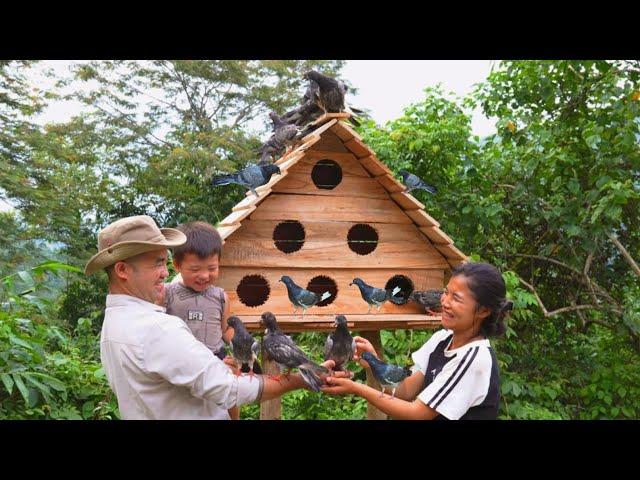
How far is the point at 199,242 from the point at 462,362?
1242mm

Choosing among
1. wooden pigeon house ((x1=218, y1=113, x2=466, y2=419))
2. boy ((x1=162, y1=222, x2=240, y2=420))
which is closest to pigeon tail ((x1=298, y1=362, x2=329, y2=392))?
boy ((x1=162, y1=222, x2=240, y2=420))

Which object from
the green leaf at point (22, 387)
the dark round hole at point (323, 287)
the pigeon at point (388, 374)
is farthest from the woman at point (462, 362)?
the green leaf at point (22, 387)

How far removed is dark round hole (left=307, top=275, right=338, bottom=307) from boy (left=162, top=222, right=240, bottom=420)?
2.58 ft

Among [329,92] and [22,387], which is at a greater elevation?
[329,92]

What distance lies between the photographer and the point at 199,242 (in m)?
3.03

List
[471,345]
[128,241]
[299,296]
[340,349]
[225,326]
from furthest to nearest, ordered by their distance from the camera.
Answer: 1. [299,296]
2. [225,326]
3. [340,349]
4. [471,345]
5. [128,241]

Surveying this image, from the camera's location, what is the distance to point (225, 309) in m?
3.45

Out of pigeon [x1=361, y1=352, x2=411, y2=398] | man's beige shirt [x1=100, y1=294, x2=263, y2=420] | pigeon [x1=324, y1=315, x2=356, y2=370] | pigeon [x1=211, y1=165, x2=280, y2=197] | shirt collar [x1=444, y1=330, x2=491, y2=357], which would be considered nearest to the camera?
man's beige shirt [x1=100, y1=294, x2=263, y2=420]

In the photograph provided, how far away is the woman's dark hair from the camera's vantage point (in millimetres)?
2559

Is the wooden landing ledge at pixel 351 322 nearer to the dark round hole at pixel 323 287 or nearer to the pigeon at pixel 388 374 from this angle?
the dark round hole at pixel 323 287

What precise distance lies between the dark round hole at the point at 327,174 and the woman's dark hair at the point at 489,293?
1.76 metres

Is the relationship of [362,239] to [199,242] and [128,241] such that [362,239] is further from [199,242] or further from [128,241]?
[128,241]

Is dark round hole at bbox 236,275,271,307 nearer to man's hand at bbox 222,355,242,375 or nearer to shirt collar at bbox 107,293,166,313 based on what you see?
man's hand at bbox 222,355,242,375

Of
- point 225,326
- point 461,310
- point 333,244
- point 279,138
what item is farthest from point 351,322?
point 461,310
